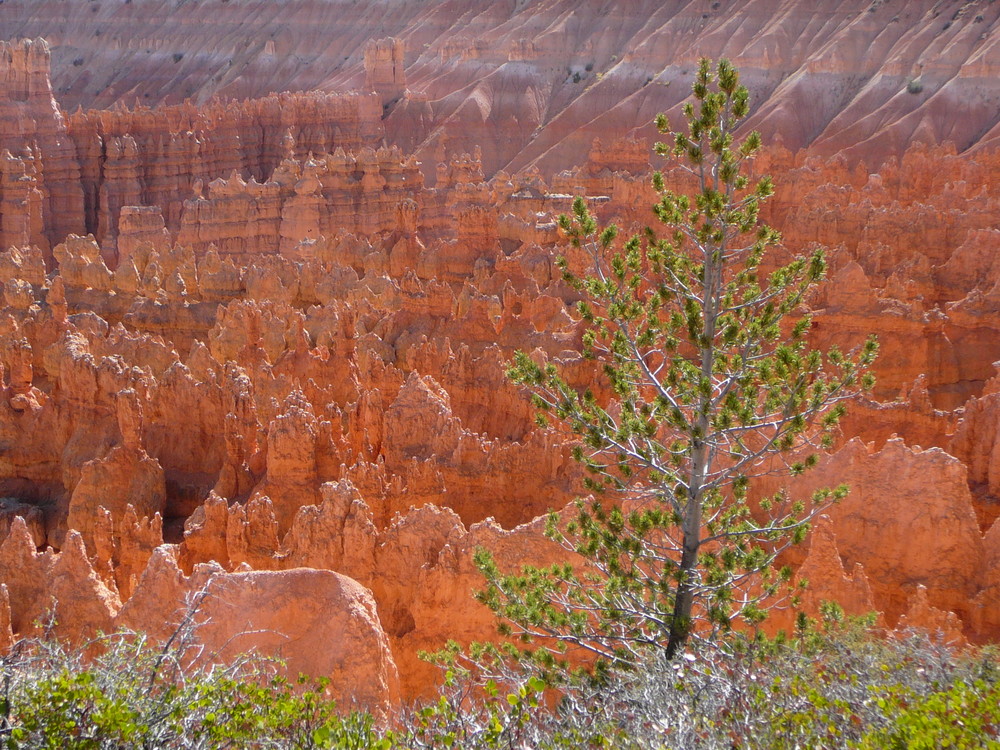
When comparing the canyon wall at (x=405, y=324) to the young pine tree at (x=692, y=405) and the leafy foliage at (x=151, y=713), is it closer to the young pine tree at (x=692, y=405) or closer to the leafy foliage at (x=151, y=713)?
the leafy foliage at (x=151, y=713)

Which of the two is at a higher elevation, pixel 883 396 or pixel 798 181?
pixel 798 181

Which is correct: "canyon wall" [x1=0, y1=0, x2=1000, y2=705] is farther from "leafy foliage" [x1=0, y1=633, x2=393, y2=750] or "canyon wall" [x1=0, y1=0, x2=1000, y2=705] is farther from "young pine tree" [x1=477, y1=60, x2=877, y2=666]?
"young pine tree" [x1=477, y1=60, x2=877, y2=666]

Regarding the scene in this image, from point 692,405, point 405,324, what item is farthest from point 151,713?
point 405,324

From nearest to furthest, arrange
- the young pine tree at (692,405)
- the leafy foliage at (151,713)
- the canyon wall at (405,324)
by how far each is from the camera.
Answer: the leafy foliage at (151,713)
the young pine tree at (692,405)
the canyon wall at (405,324)

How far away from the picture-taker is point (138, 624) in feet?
32.1

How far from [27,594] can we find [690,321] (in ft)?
26.5

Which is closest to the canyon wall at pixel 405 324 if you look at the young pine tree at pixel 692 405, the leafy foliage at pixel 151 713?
the leafy foliage at pixel 151 713

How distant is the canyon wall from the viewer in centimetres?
1091

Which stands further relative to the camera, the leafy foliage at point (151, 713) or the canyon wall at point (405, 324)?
the canyon wall at point (405, 324)

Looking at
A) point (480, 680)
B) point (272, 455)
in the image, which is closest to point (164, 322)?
point (272, 455)

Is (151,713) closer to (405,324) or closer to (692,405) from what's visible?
(692,405)

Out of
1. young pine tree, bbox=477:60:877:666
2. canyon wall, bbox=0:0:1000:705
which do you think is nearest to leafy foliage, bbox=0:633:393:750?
canyon wall, bbox=0:0:1000:705

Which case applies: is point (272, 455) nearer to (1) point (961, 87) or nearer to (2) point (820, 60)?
(1) point (961, 87)

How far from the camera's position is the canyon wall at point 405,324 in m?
10.9
